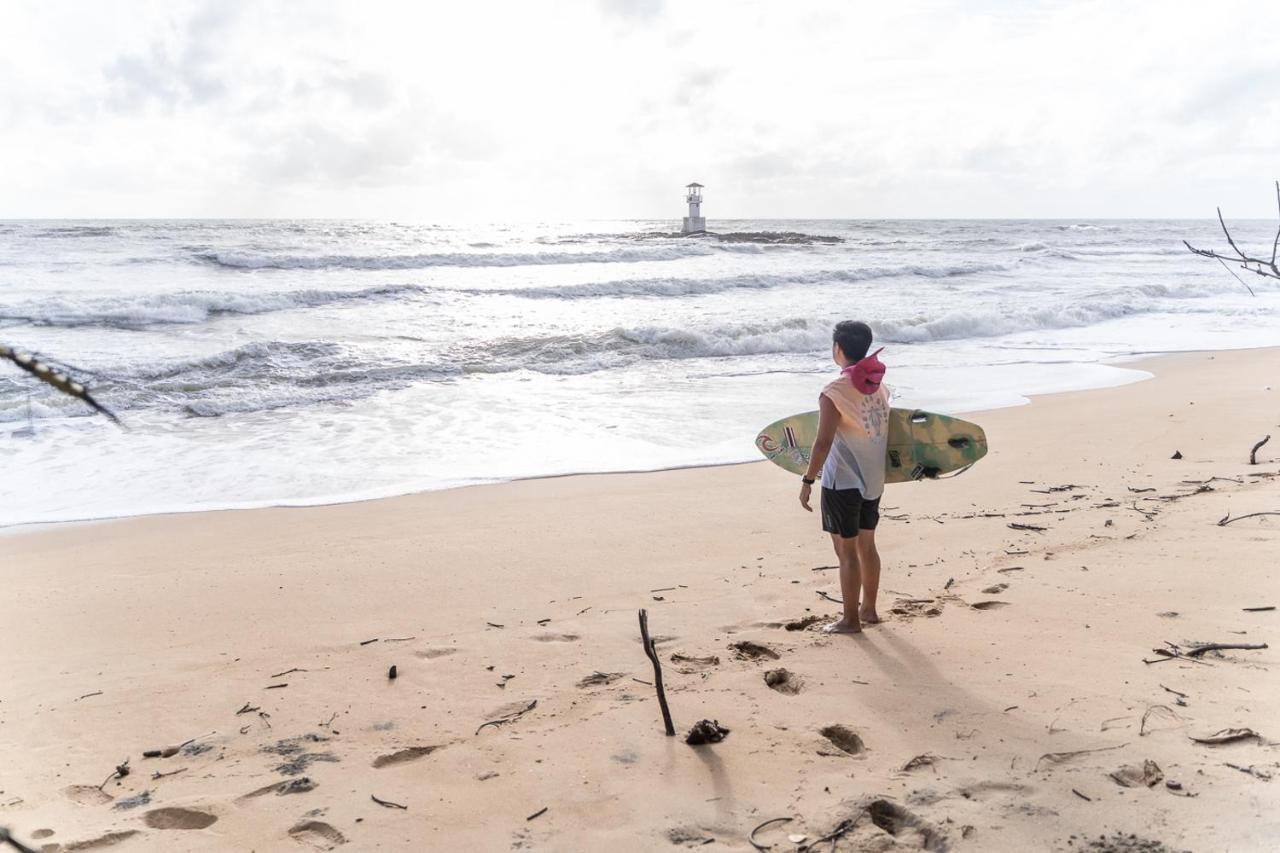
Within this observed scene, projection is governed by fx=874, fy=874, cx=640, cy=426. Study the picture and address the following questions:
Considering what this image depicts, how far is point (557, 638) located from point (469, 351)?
10.5 meters

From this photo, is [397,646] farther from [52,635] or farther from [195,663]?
[52,635]

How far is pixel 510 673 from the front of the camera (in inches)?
143

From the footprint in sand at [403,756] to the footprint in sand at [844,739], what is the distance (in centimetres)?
135

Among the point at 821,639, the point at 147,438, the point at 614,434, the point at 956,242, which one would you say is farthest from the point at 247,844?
the point at 956,242

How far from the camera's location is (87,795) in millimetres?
2834

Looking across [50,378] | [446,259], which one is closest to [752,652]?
[50,378]

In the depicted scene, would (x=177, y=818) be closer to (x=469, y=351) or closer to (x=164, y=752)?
(x=164, y=752)

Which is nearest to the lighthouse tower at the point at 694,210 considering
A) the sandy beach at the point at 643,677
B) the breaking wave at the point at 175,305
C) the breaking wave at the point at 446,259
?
the breaking wave at the point at 446,259

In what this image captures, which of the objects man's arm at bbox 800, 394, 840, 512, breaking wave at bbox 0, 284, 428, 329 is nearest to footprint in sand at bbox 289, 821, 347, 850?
man's arm at bbox 800, 394, 840, 512

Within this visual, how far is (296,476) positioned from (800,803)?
570cm

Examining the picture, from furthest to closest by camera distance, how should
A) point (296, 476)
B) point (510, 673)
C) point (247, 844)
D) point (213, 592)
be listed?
point (296, 476) → point (213, 592) → point (510, 673) → point (247, 844)

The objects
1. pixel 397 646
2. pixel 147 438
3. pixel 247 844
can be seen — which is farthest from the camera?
pixel 147 438

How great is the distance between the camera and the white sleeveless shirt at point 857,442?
3936mm

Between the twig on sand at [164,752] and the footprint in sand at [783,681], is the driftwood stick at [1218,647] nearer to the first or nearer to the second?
the footprint in sand at [783,681]
